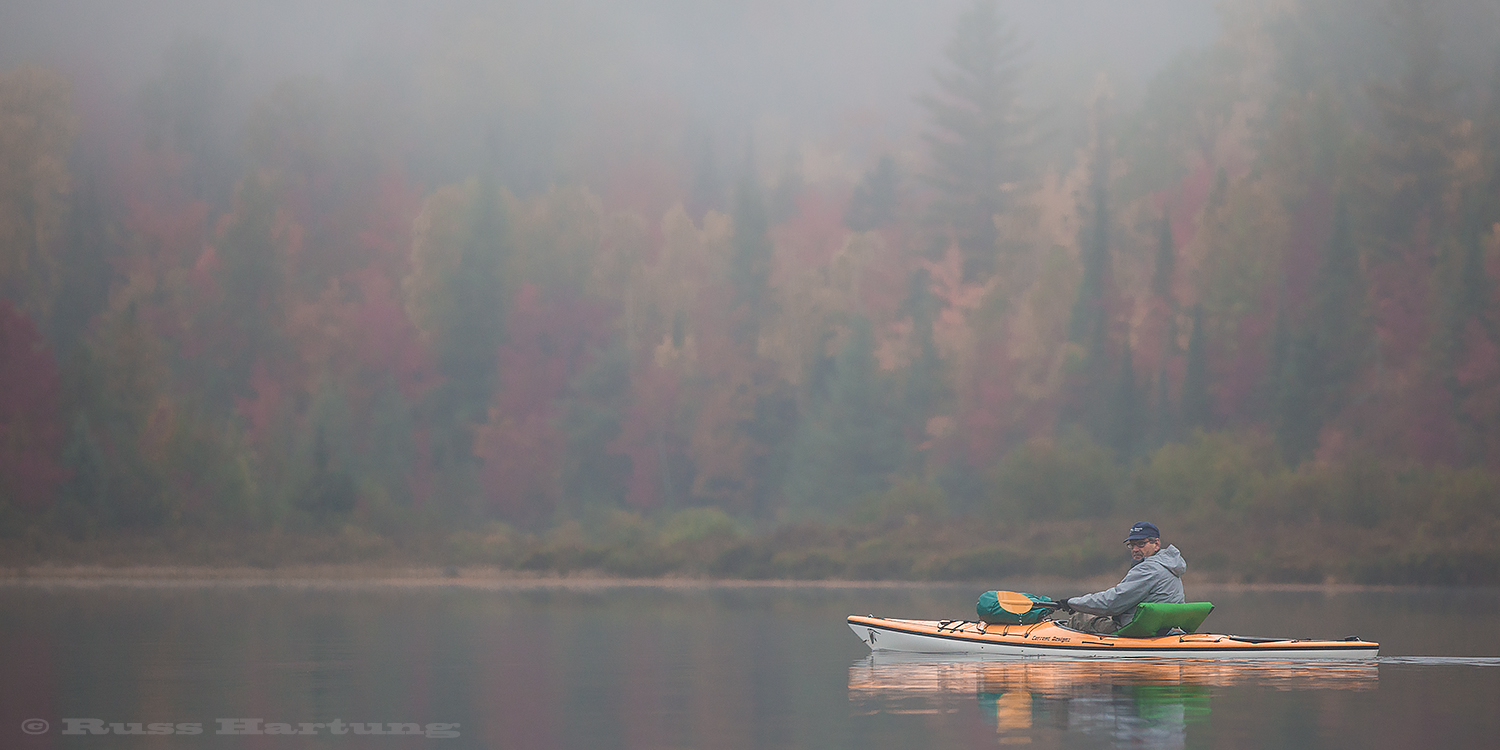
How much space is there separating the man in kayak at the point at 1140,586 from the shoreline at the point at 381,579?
28.5m

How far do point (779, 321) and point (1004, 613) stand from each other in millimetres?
61268

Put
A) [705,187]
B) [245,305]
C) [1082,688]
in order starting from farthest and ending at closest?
[705,187], [245,305], [1082,688]

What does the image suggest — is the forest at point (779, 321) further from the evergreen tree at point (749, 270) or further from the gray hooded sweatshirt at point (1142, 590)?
the gray hooded sweatshirt at point (1142, 590)

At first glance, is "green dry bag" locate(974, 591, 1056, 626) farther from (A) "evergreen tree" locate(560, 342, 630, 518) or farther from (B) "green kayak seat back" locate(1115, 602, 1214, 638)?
(A) "evergreen tree" locate(560, 342, 630, 518)

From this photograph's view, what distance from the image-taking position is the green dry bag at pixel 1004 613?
22656 millimetres

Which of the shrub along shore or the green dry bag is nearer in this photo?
the green dry bag

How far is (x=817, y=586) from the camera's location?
54.1 metres

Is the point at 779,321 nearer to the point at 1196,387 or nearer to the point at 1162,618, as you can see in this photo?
the point at 1196,387

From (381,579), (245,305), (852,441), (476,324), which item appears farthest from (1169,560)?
(245,305)

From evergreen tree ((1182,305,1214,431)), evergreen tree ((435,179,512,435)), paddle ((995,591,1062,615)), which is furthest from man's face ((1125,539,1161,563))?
evergreen tree ((435,179,512,435))

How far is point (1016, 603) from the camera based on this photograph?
2273cm

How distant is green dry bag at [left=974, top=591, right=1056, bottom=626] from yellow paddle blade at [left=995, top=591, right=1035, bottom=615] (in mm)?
29

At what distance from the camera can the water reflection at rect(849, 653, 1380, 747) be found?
16.5m

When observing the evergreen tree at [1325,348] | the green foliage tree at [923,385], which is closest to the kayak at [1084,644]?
the evergreen tree at [1325,348]
